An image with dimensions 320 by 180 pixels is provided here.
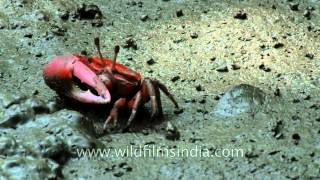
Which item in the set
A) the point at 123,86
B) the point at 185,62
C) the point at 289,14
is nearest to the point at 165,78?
the point at 185,62

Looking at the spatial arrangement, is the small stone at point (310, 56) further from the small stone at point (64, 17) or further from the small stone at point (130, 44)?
the small stone at point (64, 17)

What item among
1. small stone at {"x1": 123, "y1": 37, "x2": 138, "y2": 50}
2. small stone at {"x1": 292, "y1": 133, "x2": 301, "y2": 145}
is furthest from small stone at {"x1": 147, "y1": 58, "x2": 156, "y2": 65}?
small stone at {"x1": 292, "y1": 133, "x2": 301, "y2": 145}

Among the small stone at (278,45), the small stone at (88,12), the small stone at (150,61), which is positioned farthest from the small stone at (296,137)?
the small stone at (88,12)

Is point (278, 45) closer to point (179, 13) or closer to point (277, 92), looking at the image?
point (277, 92)

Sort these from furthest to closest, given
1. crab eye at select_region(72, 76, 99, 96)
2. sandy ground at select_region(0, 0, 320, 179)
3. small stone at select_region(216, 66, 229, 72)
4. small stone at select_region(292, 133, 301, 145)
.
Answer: small stone at select_region(216, 66, 229, 72)
crab eye at select_region(72, 76, 99, 96)
small stone at select_region(292, 133, 301, 145)
sandy ground at select_region(0, 0, 320, 179)

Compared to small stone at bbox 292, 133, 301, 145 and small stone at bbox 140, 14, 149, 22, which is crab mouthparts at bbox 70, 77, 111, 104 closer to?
small stone at bbox 292, 133, 301, 145

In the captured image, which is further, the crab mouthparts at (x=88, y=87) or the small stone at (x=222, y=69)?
the small stone at (x=222, y=69)

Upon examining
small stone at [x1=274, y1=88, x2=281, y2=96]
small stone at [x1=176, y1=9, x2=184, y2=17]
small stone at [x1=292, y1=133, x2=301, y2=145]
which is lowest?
small stone at [x1=292, y1=133, x2=301, y2=145]

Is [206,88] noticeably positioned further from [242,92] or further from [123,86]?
[123,86]
